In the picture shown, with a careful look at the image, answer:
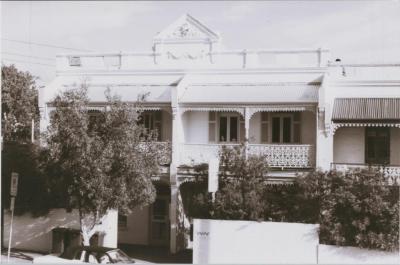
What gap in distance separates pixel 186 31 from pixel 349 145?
7667 millimetres

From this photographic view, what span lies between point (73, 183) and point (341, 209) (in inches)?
326

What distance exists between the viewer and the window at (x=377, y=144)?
2054 cm

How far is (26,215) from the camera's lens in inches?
827

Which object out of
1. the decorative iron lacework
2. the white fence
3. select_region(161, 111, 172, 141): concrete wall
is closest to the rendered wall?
the white fence

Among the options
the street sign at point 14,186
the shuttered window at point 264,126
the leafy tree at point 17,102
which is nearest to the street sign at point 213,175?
the shuttered window at point 264,126

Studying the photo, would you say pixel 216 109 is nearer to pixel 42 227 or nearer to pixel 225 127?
pixel 225 127

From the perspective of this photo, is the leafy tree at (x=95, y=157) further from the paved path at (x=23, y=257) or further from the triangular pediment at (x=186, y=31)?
the triangular pediment at (x=186, y=31)

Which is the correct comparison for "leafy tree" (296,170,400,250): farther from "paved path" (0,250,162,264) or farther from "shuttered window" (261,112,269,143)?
"paved path" (0,250,162,264)

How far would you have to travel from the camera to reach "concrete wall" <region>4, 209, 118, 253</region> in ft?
67.4

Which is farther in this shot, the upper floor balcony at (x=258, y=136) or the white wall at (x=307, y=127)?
the white wall at (x=307, y=127)

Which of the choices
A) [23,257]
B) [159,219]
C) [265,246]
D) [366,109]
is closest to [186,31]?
[366,109]

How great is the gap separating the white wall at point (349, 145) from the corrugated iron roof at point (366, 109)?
1.16m

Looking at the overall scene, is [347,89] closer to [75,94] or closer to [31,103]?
[75,94]

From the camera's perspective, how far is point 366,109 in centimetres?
1972
